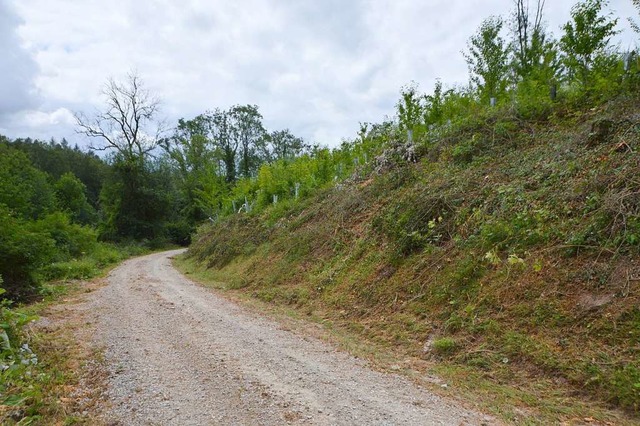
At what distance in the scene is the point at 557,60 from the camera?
41.9 ft

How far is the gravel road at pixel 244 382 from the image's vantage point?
3.40 metres

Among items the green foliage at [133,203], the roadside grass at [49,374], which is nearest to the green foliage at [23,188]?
the green foliage at [133,203]

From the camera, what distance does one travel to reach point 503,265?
5781 mm

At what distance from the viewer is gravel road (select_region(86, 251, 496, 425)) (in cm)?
340

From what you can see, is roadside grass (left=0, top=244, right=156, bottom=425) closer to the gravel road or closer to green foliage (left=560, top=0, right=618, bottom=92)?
the gravel road

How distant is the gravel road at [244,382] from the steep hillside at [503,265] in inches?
37.1

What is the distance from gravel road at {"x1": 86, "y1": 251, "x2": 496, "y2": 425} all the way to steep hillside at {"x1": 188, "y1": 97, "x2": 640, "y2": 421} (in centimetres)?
94

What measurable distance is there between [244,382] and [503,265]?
4369 millimetres

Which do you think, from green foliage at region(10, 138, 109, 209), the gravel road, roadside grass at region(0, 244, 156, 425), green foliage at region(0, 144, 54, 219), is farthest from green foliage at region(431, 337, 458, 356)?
green foliage at region(10, 138, 109, 209)

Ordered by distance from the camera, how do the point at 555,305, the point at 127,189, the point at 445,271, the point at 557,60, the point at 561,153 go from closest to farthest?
the point at 555,305
the point at 445,271
the point at 561,153
the point at 557,60
the point at 127,189

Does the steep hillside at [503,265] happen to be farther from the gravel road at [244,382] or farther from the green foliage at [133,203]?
the green foliage at [133,203]

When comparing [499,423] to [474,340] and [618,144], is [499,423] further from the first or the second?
[618,144]

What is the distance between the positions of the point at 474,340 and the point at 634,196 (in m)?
3.19

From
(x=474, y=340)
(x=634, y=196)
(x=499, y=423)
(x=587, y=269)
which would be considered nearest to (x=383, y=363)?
(x=474, y=340)
